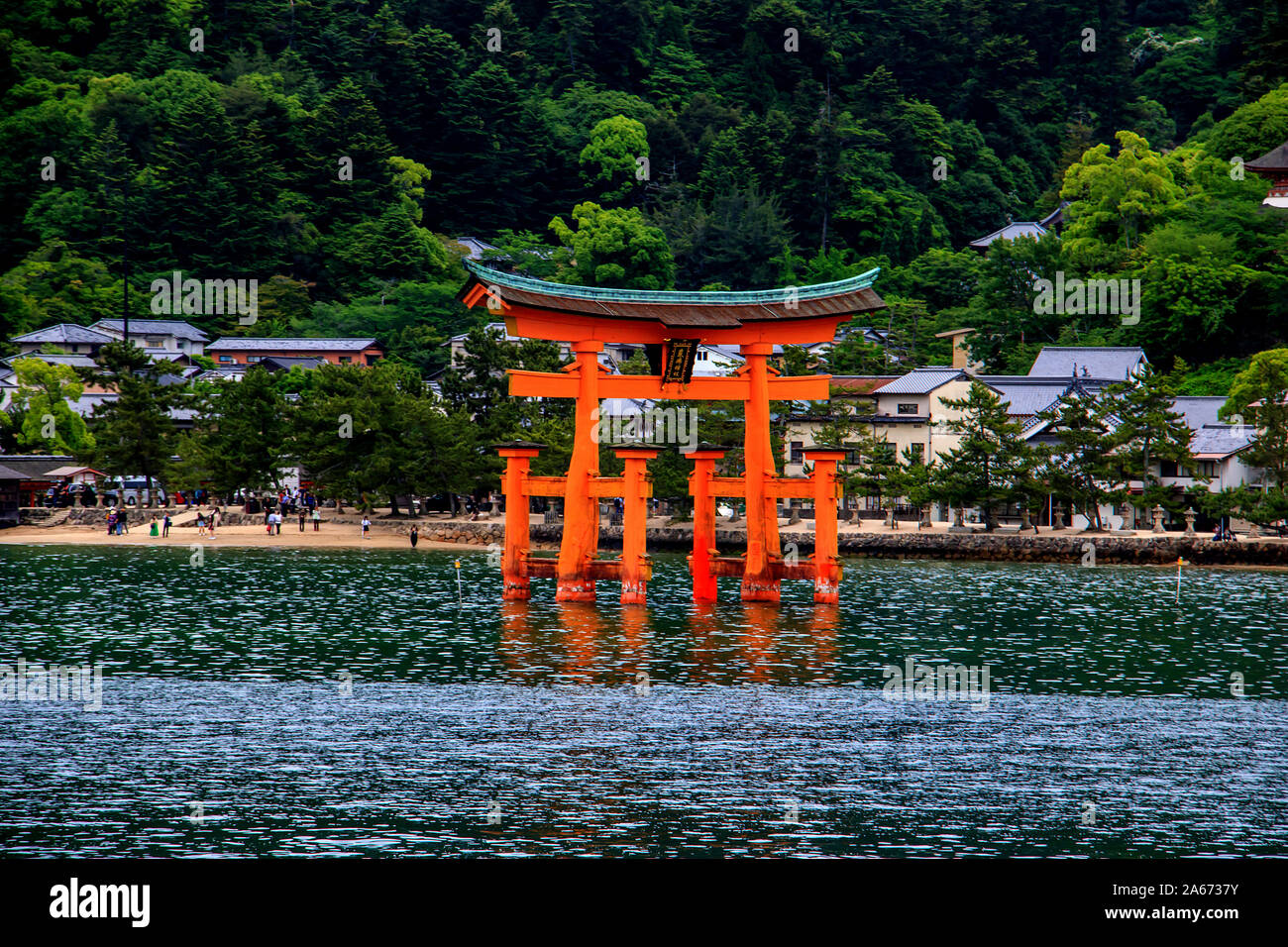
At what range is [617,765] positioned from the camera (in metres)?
21.4

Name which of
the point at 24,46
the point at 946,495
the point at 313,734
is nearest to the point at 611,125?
the point at 24,46

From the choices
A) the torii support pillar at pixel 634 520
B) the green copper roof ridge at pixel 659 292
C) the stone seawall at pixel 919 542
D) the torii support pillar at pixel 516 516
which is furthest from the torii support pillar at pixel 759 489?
the stone seawall at pixel 919 542

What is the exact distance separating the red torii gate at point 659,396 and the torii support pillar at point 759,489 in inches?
→ 1.6

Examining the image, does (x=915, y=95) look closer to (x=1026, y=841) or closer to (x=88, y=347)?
(x=88, y=347)

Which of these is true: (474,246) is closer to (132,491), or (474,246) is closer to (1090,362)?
(132,491)

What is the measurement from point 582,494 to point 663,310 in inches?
224

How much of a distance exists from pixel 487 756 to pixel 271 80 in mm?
89637

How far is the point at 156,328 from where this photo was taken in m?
86.2

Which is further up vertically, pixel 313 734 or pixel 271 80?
pixel 271 80

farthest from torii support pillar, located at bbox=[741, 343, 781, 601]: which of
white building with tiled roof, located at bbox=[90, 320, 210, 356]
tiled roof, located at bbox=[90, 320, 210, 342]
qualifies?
tiled roof, located at bbox=[90, 320, 210, 342]

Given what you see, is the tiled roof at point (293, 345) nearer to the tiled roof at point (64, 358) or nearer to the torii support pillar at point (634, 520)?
the tiled roof at point (64, 358)

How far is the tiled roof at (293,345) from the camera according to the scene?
275ft

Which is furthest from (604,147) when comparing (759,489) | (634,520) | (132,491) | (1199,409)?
(634,520)

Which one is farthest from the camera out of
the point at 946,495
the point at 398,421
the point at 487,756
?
the point at 398,421
